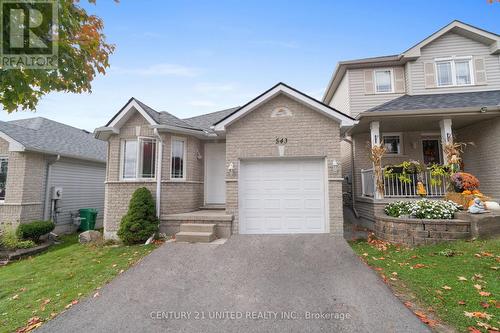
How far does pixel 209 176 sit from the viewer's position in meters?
9.66

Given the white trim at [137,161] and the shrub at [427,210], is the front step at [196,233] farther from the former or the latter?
the shrub at [427,210]

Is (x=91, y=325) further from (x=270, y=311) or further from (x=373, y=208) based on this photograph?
(x=373, y=208)

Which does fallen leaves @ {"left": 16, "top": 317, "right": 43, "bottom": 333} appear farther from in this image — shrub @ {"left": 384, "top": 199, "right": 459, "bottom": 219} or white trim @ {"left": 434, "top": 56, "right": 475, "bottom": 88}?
white trim @ {"left": 434, "top": 56, "right": 475, "bottom": 88}

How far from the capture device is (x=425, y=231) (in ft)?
20.5

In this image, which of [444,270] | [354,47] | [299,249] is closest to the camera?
[444,270]

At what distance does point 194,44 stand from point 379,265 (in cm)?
1102

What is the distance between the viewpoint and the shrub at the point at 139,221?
732 centimetres

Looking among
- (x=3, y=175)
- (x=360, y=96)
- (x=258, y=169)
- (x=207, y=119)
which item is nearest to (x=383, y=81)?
(x=360, y=96)

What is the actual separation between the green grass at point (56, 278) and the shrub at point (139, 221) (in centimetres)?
33

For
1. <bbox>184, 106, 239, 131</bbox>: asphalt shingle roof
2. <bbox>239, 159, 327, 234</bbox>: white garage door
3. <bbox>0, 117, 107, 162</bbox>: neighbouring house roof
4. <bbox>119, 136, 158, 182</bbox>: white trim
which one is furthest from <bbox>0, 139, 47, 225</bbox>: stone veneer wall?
<bbox>239, 159, 327, 234</bbox>: white garage door

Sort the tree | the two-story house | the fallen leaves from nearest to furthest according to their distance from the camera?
1. the tree
2. the fallen leaves
3. the two-story house

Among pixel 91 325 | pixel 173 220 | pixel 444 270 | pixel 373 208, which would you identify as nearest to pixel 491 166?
pixel 373 208

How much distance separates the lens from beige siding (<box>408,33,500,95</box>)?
10.3m

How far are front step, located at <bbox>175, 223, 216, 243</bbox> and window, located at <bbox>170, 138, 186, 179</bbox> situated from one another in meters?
2.17
